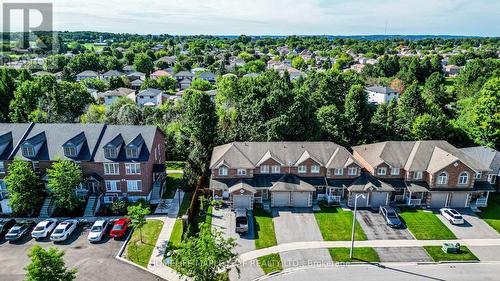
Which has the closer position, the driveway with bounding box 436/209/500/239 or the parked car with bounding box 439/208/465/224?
the driveway with bounding box 436/209/500/239

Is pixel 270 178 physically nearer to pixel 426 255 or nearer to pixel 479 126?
pixel 426 255

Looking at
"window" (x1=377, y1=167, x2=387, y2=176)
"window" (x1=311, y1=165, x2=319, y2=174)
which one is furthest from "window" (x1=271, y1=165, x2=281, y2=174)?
"window" (x1=377, y1=167, x2=387, y2=176)

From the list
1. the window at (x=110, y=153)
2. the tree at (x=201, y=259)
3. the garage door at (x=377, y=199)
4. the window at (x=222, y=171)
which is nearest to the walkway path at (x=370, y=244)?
the garage door at (x=377, y=199)

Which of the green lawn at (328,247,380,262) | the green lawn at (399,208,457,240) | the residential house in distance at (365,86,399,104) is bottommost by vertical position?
the green lawn at (328,247,380,262)

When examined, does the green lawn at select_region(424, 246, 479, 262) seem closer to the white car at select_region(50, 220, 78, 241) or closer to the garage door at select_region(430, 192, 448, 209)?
the garage door at select_region(430, 192, 448, 209)

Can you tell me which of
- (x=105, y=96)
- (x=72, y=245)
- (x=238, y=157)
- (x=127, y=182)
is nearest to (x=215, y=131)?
(x=238, y=157)

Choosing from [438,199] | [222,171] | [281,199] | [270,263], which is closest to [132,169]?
[222,171]

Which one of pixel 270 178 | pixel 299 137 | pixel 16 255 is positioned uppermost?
pixel 299 137

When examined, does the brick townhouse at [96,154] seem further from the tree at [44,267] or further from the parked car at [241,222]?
the tree at [44,267]

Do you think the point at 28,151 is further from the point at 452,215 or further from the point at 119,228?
the point at 452,215
